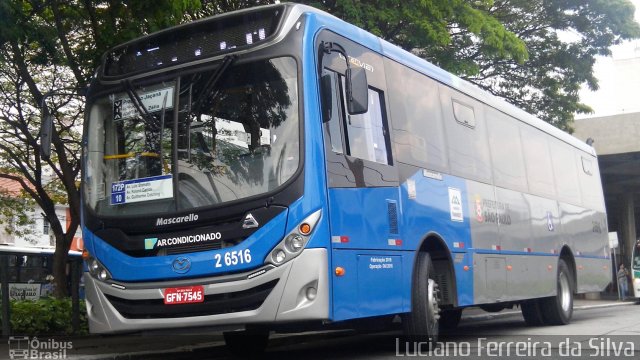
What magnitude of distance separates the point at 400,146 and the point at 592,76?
13037 millimetres

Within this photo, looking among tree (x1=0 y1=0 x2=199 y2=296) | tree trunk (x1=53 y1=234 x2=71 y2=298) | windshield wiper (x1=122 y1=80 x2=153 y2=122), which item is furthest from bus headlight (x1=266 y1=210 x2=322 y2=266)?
tree trunk (x1=53 y1=234 x2=71 y2=298)

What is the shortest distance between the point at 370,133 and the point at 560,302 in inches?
278

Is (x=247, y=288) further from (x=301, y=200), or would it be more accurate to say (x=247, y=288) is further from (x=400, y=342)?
(x=400, y=342)

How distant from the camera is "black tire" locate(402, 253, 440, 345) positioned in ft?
29.3

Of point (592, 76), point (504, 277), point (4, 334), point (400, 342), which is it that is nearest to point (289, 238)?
point (400, 342)

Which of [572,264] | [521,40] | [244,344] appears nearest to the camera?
[244,344]

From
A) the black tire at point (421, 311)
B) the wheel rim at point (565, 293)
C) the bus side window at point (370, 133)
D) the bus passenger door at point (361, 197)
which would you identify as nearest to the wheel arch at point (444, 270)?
the black tire at point (421, 311)

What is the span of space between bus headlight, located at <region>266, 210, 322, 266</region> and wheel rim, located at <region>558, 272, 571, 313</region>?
819 centimetres

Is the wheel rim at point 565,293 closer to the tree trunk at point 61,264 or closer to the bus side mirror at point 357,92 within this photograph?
the bus side mirror at point 357,92

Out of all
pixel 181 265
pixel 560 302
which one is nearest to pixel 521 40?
pixel 560 302

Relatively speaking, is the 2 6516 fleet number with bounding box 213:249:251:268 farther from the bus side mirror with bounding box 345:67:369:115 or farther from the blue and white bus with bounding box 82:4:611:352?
the bus side mirror with bounding box 345:67:369:115

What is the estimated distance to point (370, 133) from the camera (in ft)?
28.2

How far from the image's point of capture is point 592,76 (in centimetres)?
2045

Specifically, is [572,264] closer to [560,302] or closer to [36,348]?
[560,302]
